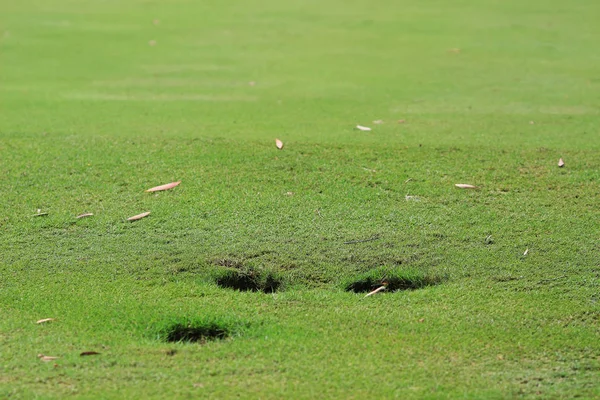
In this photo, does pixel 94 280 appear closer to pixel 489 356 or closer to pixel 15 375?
pixel 15 375

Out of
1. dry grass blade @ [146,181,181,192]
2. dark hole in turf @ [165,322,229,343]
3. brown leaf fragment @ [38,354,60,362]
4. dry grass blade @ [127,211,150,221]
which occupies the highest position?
dry grass blade @ [146,181,181,192]

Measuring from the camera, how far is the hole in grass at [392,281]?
3115 millimetres

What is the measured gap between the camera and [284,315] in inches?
111

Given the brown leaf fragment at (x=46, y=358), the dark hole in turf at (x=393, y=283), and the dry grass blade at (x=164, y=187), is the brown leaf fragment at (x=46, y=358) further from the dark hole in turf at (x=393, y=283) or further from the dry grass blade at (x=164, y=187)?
the dry grass blade at (x=164, y=187)

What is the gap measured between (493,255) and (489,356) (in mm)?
845

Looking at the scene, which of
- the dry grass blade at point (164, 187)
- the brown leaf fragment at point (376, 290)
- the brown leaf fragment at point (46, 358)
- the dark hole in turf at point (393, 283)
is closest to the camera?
the brown leaf fragment at point (46, 358)

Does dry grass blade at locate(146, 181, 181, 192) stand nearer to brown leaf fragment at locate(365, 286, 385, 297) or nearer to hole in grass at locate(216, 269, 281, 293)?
hole in grass at locate(216, 269, 281, 293)

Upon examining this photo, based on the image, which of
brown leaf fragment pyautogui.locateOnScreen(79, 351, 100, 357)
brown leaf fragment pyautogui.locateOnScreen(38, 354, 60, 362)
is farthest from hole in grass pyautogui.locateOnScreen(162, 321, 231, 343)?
brown leaf fragment pyautogui.locateOnScreen(38, 354, 60, 362)

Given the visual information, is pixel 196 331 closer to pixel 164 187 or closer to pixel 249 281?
pixel 249 281

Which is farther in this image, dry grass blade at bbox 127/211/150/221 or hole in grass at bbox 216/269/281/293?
dry grass blade at bbox 127/211/150/221

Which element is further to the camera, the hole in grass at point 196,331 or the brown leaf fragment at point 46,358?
the hole in grass at point 196,331

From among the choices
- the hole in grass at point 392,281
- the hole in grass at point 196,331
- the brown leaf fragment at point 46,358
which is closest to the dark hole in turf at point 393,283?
the hole in grass at point 392,281

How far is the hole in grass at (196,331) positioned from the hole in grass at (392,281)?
61cm

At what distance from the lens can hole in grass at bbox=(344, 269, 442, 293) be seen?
3115mm
